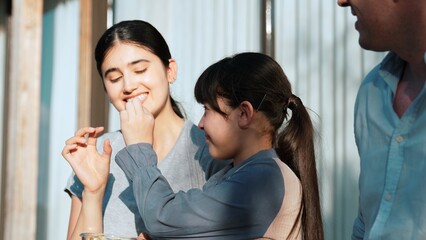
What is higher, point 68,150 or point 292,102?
point 292,102

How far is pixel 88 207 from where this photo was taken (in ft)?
10.6

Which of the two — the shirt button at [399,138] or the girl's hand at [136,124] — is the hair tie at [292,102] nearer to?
the girl's hand at [136,124]

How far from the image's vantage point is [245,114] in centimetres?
292

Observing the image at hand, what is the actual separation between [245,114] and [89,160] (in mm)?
634

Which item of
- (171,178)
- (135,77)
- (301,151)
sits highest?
(135,77)

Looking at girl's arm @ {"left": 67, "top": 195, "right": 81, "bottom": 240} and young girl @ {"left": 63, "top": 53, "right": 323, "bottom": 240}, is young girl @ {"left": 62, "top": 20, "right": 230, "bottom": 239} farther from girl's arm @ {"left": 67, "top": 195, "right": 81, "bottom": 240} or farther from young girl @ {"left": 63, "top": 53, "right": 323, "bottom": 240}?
young girl @ {"left": 63, "top": 53, "right": 323, "bottom": 240}

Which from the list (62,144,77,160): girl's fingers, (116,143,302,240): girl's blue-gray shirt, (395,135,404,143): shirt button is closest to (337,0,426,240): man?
(395,135,404,143): shirt button

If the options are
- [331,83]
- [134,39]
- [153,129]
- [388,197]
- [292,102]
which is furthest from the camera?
[331,83]

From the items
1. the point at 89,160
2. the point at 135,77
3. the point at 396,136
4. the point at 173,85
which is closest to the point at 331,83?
the point at 173,85

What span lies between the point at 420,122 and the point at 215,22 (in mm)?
3871

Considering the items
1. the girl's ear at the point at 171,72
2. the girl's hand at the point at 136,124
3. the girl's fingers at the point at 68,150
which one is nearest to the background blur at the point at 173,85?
the girl's ear at the point at 171,72

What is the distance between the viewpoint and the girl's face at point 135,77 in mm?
3303

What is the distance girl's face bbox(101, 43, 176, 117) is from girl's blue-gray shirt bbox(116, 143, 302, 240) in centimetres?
52

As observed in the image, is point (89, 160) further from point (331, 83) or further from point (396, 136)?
point (331, 83)
